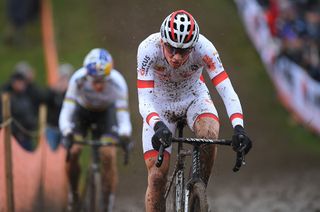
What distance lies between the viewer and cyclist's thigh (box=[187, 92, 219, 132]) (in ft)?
28.3

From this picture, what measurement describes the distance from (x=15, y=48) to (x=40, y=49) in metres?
0.72

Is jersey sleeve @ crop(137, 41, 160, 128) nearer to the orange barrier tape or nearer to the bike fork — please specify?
the bike fork

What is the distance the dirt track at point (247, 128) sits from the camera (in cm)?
1364

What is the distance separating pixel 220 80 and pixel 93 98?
3.92 metres

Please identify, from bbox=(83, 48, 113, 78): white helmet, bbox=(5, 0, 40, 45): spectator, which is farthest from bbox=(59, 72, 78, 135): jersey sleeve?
bbox=(5, 0, 40, 45): spectator

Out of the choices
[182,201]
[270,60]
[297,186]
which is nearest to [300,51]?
[270,60]

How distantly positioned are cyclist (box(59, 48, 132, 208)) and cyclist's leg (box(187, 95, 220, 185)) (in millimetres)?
2911

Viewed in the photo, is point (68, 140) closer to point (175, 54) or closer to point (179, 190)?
point (179, 190)

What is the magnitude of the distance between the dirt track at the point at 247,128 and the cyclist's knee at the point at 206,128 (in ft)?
12.4

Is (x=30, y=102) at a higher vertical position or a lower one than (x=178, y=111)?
higher

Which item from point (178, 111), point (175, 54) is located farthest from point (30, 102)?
point (175, 54)

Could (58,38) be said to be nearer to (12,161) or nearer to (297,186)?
(297,186)

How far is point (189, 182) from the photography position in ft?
26.8

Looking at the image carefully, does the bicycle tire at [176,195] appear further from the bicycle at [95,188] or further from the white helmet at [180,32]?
the bicycle at [95,188]
